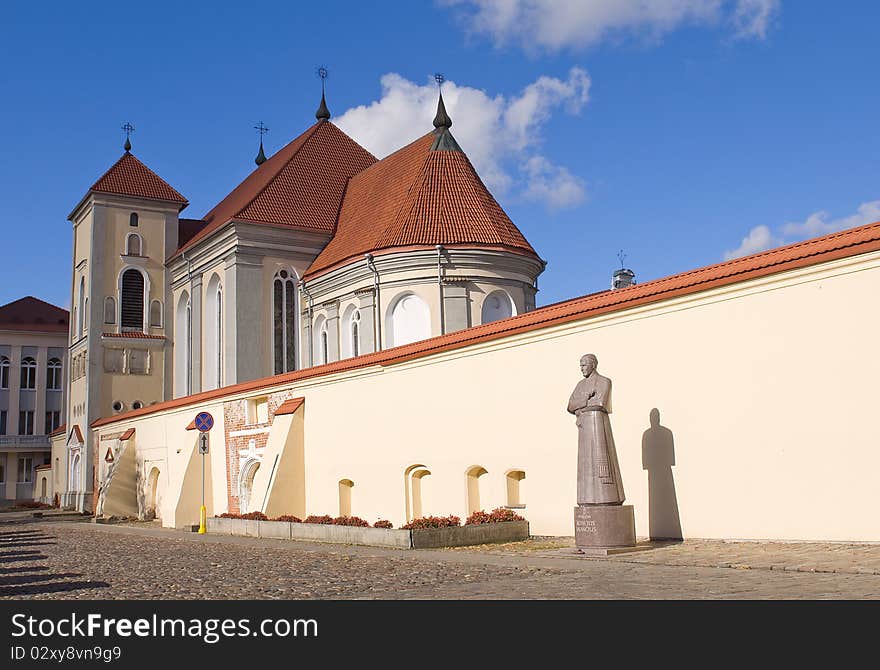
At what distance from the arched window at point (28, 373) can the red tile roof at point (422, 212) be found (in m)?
33.3

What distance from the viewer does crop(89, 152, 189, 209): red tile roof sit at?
4369 centimetres

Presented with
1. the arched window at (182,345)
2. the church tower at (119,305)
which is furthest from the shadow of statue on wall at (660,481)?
the church tower at (119,305)

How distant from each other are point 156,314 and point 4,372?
22259 millimetres

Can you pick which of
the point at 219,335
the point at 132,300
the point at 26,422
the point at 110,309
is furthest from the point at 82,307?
the point at 26,422

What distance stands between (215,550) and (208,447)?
10.7 metres

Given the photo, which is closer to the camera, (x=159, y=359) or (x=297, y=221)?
(x=297, y=221)

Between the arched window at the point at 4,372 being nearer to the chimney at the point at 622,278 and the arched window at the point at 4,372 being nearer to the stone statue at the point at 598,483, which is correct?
the chimney at the point at 622,278

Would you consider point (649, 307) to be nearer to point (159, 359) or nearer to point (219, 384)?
point (219, 384)

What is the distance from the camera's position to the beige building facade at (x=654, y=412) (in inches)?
450

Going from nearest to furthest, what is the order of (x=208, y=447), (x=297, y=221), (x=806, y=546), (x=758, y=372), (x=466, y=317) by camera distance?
(x=806, y=546), (x=758, y=372), (x=208, y=447), (x=466, y=317), (x=297, y=221)

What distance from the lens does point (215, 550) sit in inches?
615

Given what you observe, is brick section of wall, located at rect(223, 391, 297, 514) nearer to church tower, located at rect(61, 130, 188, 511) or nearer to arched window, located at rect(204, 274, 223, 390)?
arched window, located at rect(204, 274, 223, 390)
